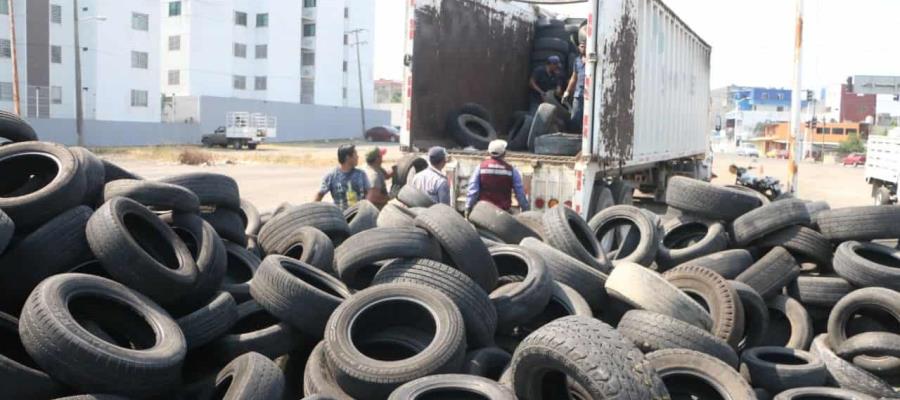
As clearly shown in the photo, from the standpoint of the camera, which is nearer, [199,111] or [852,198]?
[852,198]

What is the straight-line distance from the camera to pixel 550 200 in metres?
9.97

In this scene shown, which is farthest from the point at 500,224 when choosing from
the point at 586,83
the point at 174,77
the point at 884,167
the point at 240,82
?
the point at 240,82

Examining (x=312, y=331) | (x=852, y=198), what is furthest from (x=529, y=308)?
(x=852, y=198)

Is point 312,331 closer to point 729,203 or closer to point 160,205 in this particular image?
point 160,205

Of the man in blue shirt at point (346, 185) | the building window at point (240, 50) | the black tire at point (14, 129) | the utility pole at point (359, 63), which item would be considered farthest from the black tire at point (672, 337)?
the building window at point (240, 50)

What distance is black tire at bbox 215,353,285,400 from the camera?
13.0 ft

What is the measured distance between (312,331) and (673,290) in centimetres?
233

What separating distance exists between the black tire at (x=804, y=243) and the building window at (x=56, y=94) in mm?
51258

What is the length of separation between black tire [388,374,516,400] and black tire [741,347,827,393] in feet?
6.20

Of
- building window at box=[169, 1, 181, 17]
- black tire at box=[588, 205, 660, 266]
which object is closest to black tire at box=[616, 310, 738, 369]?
black tire at box=[588, 205, 660, 266]

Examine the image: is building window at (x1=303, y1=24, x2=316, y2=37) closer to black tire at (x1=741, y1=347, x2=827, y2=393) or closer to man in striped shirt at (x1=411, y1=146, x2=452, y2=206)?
man in striped shirt at (x1=411, y1=146, x2=452, y2=206)

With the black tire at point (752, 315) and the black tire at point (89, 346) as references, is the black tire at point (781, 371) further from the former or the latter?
the black tire at point (89, 346)

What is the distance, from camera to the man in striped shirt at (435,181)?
8.36 metres

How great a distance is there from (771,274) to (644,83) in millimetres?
6340
